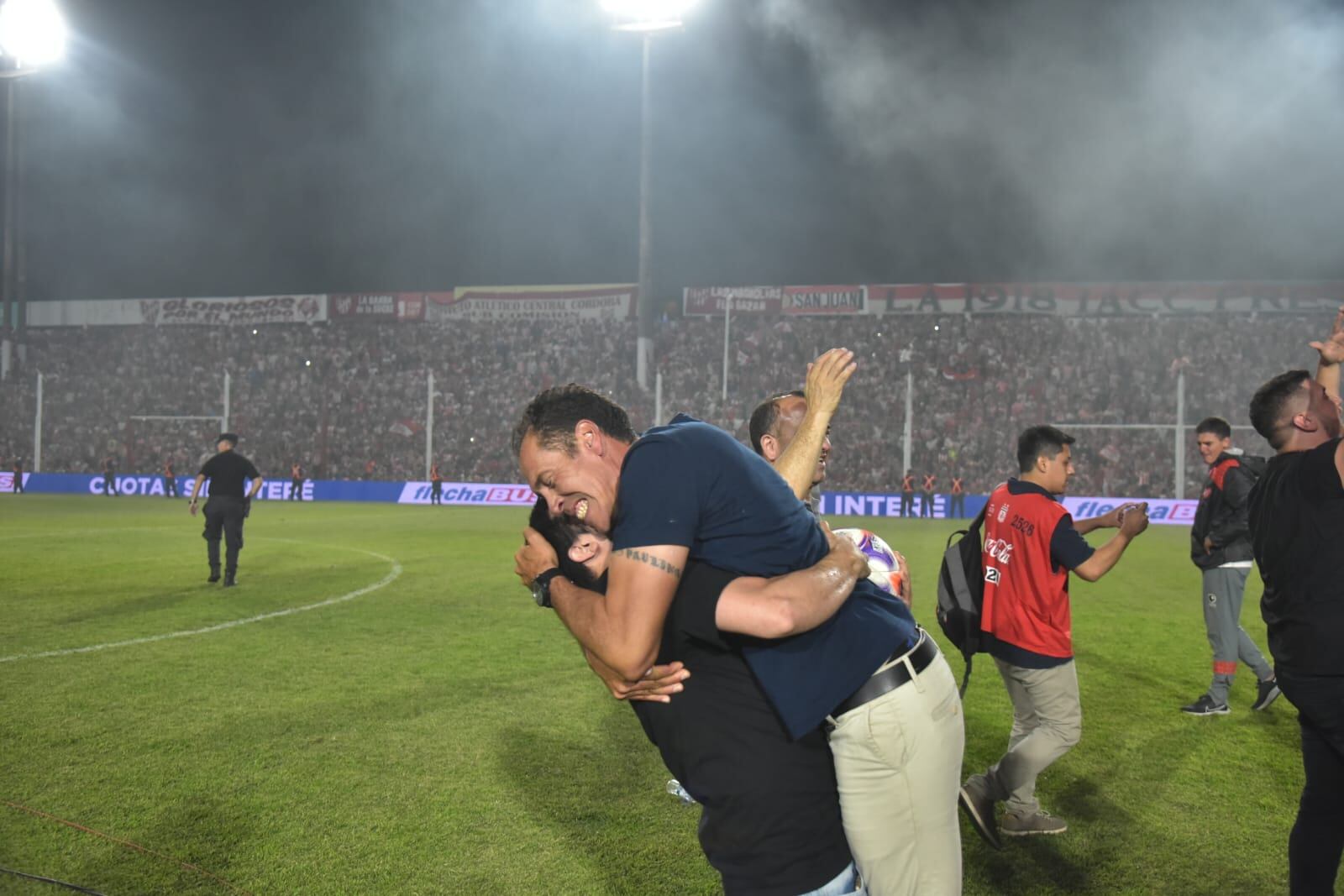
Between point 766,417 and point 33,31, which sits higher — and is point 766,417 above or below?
below

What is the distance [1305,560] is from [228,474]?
12679 mm

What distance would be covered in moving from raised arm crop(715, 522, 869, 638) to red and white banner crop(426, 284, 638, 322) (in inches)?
1578

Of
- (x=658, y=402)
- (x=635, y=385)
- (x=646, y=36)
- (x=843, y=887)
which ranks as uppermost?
(x=646, y=36)

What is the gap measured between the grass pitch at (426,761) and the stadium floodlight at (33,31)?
31.9 meters

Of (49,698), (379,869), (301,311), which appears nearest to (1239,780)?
(379,869)

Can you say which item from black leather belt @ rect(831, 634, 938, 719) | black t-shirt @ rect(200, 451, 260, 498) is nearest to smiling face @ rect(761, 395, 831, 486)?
black leather belt @ rect(831, 634, 938, 719)

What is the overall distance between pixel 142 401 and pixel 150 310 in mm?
5498

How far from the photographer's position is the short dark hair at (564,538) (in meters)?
2.28

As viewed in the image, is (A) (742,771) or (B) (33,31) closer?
(A) (742,771)

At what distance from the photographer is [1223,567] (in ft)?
24.0

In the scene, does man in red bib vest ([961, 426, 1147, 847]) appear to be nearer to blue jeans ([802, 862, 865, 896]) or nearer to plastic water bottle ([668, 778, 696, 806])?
plastic water bottle ([668, 778, 696, 806])

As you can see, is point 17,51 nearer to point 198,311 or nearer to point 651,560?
point 198,311

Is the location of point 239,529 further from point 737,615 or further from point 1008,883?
point 737,615

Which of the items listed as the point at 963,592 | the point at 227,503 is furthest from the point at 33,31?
the point at 963,592
